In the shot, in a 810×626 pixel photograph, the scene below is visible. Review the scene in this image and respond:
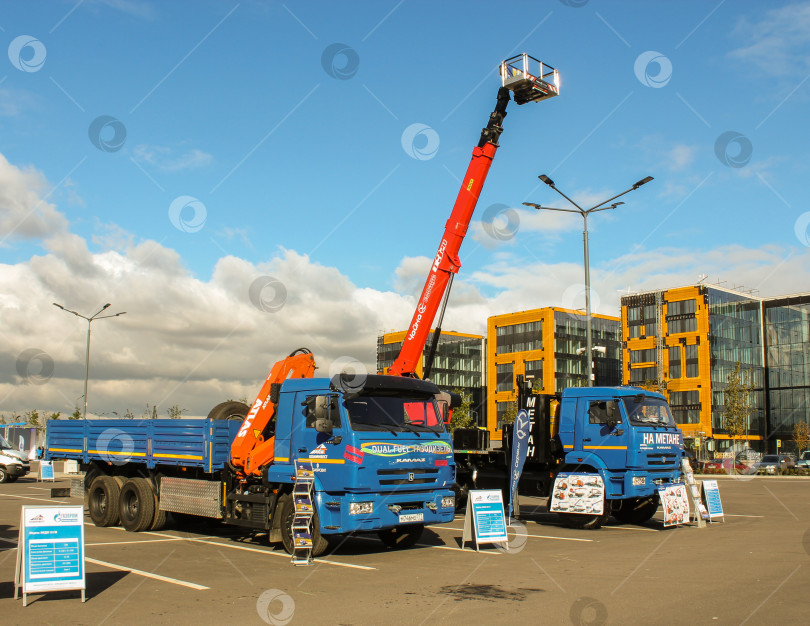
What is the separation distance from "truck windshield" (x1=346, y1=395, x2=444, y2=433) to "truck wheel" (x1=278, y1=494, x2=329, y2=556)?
156 centimetres

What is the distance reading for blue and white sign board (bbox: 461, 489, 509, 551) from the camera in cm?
1222

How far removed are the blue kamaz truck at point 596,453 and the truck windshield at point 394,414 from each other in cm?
465

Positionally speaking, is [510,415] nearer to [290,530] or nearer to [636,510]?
[636,510]

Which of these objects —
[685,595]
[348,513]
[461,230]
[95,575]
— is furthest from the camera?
[461,230]

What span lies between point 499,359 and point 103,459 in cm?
9108

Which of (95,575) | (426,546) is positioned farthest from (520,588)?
(95,575)

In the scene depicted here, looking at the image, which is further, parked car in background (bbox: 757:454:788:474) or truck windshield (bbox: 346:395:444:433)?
parked car in background (bbox: 757:454:788:474)

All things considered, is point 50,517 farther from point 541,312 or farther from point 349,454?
point 541,312

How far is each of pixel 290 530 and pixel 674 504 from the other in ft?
26.8

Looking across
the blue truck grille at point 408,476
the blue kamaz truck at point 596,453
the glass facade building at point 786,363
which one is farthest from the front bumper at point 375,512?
the glass facade building at point 786,363

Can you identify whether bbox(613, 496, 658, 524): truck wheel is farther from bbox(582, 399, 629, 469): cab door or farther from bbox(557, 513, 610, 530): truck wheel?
bbox(582, 399, 629, 469): cab door

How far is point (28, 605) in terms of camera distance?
8.16 metres

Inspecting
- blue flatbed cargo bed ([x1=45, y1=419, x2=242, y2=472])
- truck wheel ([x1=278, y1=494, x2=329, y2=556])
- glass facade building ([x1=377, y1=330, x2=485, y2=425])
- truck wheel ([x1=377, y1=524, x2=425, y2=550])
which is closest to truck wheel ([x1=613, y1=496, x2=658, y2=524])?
→ truck wheel ([x1=377, y1=524, x2=425, y2=550])

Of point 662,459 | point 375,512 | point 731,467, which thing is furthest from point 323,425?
point 731,467
